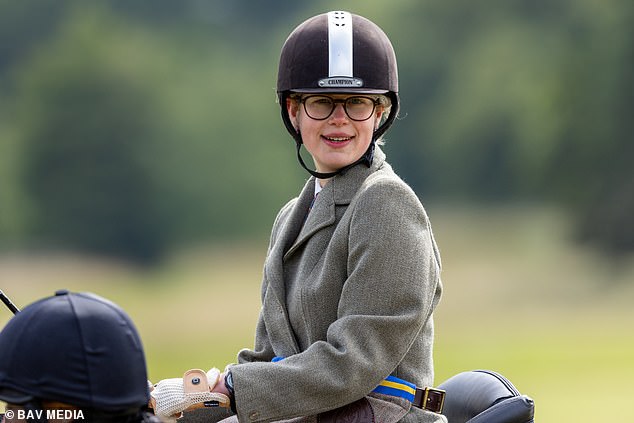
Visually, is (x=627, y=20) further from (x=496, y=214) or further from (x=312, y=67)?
(x=312, y=67)

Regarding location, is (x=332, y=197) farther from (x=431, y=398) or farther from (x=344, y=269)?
(x=431, y=398)

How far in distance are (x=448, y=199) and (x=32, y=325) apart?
14167mm

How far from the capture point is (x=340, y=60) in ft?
11.5

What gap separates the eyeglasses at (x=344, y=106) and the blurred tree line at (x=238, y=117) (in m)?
10.4

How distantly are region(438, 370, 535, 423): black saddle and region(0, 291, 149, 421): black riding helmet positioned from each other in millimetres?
1522

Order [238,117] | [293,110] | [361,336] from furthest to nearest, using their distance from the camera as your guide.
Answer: [238,117] → [293,110] → [361,336]

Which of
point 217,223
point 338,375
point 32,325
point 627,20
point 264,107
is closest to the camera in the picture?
point 32,325

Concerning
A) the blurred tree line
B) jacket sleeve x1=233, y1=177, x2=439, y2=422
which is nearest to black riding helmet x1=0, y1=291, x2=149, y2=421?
jacket sleeve x1=233, y1=177, x2=439, y2=422

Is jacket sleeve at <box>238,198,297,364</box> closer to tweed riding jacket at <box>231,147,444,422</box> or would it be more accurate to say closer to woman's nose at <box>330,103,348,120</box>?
tweed riding jacket at <box>231,147,444,422</box>

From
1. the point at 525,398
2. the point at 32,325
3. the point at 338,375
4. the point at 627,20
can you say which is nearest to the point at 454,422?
the point at 525,398

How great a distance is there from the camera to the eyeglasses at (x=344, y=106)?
3.53m

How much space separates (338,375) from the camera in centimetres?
324

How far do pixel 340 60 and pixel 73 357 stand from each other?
160 cm

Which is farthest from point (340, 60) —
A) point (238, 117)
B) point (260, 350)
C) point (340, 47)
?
point (238, 117)
